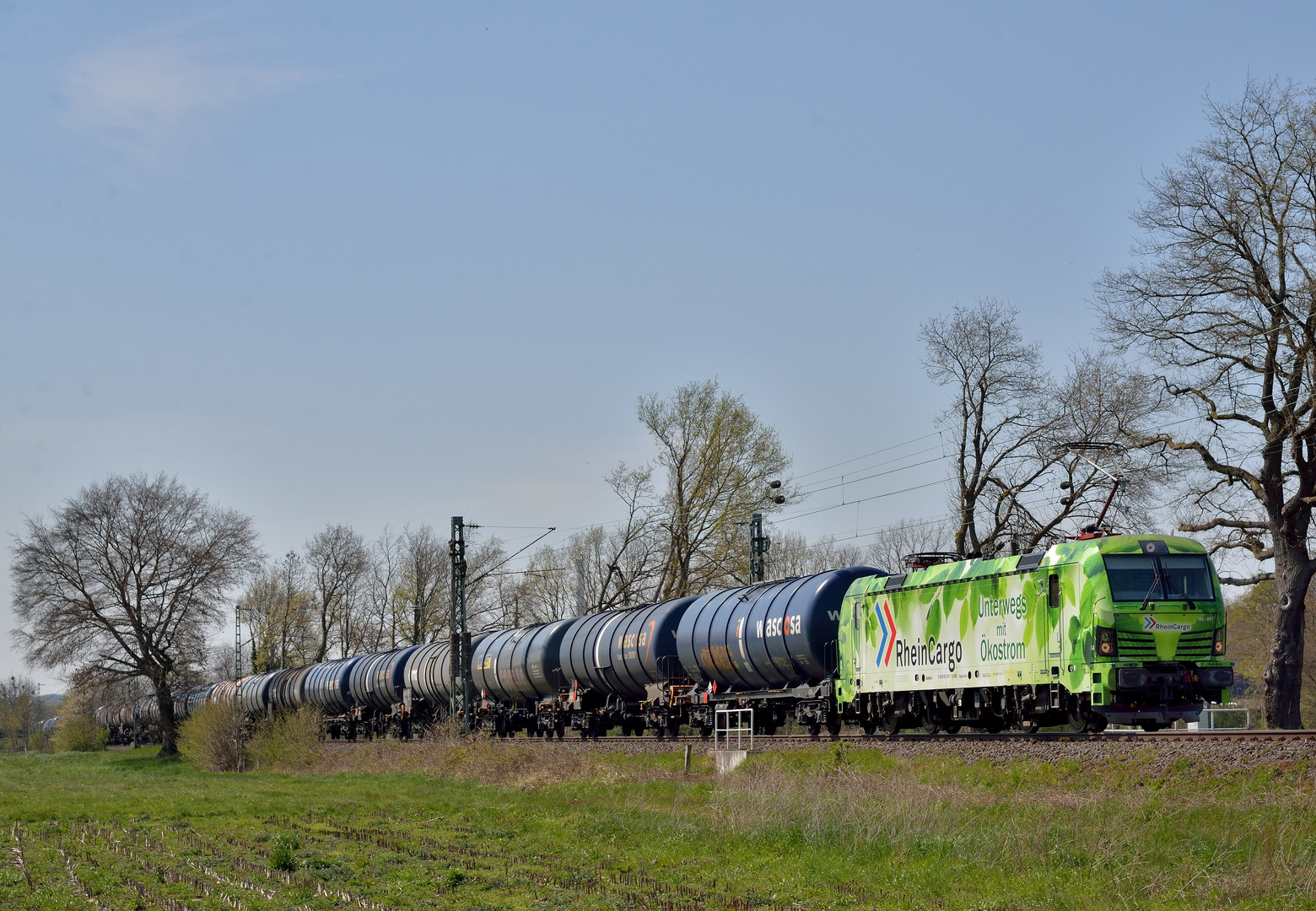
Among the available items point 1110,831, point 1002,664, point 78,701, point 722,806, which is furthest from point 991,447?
point 78,701

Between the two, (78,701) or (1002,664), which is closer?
(1002,664)

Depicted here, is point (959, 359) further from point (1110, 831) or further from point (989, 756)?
point (1110, 831)

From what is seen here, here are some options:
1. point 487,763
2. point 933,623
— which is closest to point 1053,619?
point 933,623

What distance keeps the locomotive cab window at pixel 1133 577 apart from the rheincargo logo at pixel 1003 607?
1912mm

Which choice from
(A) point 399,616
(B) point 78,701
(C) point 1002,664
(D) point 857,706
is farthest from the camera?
(A) point 399,616

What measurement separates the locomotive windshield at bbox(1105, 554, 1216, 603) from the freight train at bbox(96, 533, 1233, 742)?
3cm

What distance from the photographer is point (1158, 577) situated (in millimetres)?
19797

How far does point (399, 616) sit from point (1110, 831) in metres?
73.1

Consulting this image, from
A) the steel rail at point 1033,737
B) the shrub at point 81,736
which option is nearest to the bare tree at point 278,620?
the shrub at point 81,736

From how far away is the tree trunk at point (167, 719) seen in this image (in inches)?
2226

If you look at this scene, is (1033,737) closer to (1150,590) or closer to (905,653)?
(1150,590)

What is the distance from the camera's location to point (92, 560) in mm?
54719

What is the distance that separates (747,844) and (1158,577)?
8389 mm

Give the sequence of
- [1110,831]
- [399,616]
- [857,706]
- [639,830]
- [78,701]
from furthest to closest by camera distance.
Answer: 1. [399,616]
2. [78,701]
3. [857,706]
4. [639,830]
5. [1110,831]
